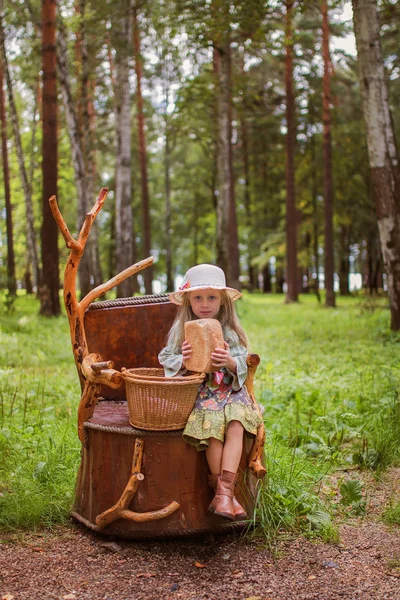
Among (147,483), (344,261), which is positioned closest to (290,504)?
(147,483)

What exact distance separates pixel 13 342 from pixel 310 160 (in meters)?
21.7

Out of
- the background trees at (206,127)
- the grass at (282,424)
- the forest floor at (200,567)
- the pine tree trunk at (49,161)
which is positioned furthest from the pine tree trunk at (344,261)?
the forest floor at (200,567)

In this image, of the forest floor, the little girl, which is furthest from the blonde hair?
the forest floor

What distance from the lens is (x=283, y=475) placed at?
4.30 meters

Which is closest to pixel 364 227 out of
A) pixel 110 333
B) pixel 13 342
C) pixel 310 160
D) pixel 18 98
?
pixel 310 160

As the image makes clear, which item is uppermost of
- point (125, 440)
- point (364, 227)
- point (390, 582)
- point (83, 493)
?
point (364, 227)

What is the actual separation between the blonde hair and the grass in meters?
0.97

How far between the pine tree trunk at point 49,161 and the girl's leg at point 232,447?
12.1m

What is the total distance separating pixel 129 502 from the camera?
362 cm

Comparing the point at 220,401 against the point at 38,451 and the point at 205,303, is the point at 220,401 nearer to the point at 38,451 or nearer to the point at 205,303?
the point at 205,303

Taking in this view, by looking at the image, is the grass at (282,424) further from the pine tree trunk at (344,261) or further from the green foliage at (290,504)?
the pine tree trunk at (344,261)

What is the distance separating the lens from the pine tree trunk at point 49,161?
14914mm

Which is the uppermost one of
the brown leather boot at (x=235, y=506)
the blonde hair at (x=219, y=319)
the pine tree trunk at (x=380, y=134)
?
the pine tree trunk at (x=380, y=134)

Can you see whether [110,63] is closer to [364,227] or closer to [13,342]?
[364,227]
